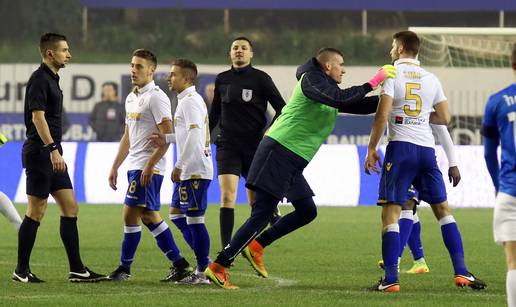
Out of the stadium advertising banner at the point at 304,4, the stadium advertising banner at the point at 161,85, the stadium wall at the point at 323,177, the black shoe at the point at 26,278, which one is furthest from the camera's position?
the stadium advertising banner at the point at 304,4

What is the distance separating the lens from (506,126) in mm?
7617

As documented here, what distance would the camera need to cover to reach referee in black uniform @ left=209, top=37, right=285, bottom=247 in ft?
43.0

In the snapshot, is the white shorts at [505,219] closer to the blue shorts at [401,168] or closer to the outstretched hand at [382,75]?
the outstretched hand at [382,75]

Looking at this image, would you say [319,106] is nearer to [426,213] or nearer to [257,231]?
[257,231]

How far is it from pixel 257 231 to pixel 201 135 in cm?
117

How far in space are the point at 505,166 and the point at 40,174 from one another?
15.0 feet

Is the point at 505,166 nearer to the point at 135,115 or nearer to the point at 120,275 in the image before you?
the point at 135,115

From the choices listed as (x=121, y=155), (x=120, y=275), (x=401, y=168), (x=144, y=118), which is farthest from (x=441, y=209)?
(x=121, y=155)

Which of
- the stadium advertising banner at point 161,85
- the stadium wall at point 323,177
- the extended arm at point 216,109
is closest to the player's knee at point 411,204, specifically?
the extended arm at point 216,109

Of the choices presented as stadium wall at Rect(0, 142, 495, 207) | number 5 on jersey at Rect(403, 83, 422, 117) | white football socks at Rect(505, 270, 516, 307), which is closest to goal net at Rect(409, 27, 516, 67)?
stadium wall at Rect(0, 142, 495, 207)

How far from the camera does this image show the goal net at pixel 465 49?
2644 centimetres

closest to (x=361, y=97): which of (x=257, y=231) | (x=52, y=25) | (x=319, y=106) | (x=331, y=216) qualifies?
(x=319, y=106)

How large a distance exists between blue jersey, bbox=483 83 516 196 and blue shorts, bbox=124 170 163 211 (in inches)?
158

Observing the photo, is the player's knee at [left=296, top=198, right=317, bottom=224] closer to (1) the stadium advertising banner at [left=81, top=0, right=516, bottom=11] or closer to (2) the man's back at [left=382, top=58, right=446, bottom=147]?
(2) the man's back at [left=382, top=58, right=446, bottom=147]
